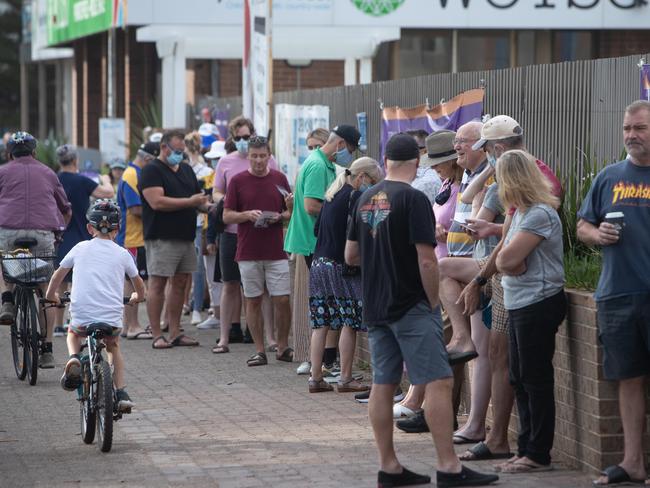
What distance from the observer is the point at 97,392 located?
8.52 m

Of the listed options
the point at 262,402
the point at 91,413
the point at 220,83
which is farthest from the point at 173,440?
the point at 220,83

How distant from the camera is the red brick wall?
82.8ft

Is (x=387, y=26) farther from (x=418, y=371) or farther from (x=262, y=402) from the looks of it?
(x=418, y=371)

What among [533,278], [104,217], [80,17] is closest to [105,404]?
[104,217]

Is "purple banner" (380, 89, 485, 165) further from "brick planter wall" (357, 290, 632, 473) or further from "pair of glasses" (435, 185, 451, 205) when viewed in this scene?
"brick planter wall" (357, 290, 632, 473)

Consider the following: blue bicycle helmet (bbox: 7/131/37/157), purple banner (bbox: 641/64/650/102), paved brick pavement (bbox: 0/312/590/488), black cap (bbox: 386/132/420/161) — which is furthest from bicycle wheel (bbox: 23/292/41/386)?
purple banner (bbox: 641/64/650/102)

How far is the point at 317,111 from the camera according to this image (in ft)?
48.9

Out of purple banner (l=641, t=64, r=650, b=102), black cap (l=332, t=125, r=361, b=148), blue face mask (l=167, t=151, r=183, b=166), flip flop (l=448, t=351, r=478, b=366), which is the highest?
purple banner (l=641, t=64, r=650, b=102)

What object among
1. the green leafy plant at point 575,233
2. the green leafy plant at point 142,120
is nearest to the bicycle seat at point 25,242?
the green leafy plant at point 575,233

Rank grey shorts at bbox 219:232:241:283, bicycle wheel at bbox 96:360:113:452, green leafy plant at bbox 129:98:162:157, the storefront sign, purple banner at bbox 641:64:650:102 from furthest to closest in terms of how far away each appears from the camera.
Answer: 1. green leafy plant at bbox 129:98:162:157
2. the storefront sign
3. grey shorts at bbox 219:232:241:283
4. bicycle wheel at bbox 96:360:113:452
5. purple banner at bbox 641:64:650:102

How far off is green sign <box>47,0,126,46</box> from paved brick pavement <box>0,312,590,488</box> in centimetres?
1390

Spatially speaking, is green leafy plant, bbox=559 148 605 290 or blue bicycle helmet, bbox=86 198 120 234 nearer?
green leafy plant, bbox=559 148 605 290

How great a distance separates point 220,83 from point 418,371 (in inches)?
786

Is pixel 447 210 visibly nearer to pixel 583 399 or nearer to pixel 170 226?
pixel 583 399
